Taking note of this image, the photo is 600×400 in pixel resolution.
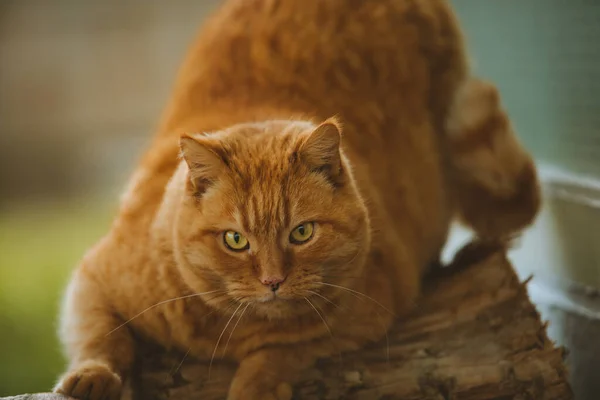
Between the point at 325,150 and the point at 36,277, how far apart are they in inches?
59.2

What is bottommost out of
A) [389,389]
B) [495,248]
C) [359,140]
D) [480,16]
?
[389,389]

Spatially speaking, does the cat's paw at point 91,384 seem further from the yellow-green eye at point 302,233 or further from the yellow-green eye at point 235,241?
the yellow-green eye at point 302,233

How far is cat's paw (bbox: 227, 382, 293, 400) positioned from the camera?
159 cm

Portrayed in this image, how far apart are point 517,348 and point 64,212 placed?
2.24 meters

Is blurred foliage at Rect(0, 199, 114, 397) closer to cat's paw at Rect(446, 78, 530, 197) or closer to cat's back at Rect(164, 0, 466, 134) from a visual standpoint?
cat's back at Rect(164, 0, 466, 134)

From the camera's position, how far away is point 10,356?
2.27m

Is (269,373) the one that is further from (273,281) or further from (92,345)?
(92,345)

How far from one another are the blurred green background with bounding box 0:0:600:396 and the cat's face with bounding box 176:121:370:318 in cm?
123

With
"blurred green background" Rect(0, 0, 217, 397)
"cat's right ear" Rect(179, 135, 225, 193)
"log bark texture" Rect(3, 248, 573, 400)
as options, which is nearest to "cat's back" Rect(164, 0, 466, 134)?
"cat's right ear" Rect(179, 135, 225, 193)

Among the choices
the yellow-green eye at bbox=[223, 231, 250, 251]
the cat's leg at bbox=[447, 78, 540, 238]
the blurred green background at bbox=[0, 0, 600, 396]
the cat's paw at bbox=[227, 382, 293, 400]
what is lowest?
the cat's paw at bbox=[227, 382, 293, 400]

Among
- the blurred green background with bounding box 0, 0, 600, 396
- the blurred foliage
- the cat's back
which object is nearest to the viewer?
the cat's back

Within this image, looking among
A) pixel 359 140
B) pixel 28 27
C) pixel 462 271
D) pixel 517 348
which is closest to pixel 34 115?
pixel 28 27

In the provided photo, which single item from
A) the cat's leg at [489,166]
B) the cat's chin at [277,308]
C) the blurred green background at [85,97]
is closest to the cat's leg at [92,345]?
the cat's chin at [277,308]

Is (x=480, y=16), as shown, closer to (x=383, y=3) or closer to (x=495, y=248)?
(x=383, y=3)
